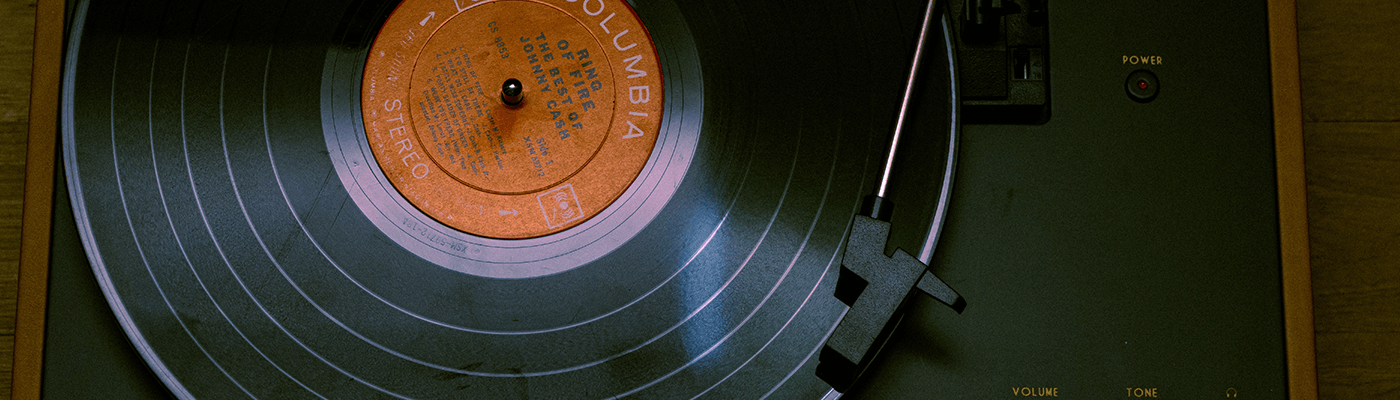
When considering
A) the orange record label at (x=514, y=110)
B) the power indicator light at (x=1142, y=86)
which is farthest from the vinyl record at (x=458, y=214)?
the power indicator light at (x=1142, y=86)

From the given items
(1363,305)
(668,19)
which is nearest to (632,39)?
(668,19)

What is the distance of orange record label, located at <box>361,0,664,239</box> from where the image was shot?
2.06 ft

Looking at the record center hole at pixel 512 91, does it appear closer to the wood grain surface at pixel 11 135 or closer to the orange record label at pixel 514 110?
the orange record label at pixel 514 110

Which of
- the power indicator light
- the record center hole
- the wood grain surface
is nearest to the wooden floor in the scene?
the wood grain surface

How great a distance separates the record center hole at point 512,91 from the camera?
617mm

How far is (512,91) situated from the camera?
62 cm

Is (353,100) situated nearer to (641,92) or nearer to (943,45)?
(641,92)

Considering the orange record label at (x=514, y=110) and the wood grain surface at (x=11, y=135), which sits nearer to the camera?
the orange record label at (x=514, y=110)

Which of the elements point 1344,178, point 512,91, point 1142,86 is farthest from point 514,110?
point 1344,178

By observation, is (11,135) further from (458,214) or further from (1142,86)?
(1142,86)

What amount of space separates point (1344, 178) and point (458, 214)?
89 centimetres

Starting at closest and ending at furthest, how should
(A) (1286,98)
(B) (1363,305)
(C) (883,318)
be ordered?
1. (C) (883,318)
2. (A) (1286,98)
3. (B) (1363,305)

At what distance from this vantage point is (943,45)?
601mm

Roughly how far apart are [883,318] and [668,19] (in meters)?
0.31
